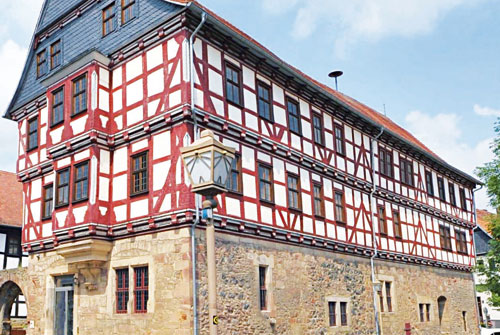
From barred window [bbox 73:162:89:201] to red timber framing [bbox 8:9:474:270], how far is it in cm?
21

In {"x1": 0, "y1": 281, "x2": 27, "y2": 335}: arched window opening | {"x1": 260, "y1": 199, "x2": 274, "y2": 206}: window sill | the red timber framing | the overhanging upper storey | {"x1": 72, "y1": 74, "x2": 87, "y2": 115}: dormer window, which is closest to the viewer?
the red timber framing

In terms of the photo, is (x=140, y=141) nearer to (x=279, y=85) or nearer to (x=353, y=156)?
(x=279, y=85)

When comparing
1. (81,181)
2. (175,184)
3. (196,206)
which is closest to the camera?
(196,206)

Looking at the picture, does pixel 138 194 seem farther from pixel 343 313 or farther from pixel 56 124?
pixel 343 313

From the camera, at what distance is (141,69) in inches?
653

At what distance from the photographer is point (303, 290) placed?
1853cm

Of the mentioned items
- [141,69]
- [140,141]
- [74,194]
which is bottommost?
[74,194]

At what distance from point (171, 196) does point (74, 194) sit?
362cm

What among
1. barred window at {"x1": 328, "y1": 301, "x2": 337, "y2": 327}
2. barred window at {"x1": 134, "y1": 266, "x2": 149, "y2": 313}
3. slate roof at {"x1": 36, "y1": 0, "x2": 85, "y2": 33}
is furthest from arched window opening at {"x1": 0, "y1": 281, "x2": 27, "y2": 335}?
barred window at {"x1": 328, "y1": 301, "x2": 337, "y2": 327}

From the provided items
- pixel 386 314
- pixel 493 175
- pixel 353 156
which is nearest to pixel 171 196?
pixel 353 156

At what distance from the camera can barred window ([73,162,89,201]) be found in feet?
54.0

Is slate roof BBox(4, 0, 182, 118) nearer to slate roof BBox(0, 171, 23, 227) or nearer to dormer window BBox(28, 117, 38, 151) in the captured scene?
dormer window BBox(28, 117, 38, 151)

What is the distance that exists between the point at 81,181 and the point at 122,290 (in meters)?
3.42

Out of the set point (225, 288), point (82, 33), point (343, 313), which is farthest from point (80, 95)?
point (343, 313)
